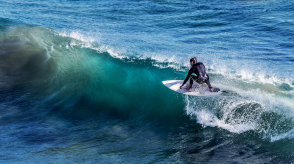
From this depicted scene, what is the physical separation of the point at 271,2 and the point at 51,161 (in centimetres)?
2727

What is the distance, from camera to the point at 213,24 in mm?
21891

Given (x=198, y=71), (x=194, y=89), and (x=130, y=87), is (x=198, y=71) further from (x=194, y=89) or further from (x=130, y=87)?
(x=130, y=87)

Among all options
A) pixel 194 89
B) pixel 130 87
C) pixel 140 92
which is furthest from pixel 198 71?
pixel 130 87

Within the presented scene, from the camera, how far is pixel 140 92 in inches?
459

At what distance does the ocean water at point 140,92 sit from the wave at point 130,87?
42 mm

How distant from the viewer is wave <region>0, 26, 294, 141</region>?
9.30 metres

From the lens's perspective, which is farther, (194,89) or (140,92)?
(140,92)

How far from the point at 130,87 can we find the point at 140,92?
60cm

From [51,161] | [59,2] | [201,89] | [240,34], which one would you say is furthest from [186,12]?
[51,161]

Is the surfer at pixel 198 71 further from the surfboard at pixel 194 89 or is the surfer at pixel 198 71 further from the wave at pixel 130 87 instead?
the wave at pixel 130 87

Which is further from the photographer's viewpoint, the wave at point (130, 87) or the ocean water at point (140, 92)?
the wave at point (130, 87)

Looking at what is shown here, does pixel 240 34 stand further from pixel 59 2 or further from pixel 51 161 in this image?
pixel 59 2

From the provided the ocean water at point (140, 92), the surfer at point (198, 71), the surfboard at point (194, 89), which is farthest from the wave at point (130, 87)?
the surfer at point (198, 71)

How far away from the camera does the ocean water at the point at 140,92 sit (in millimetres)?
7992
